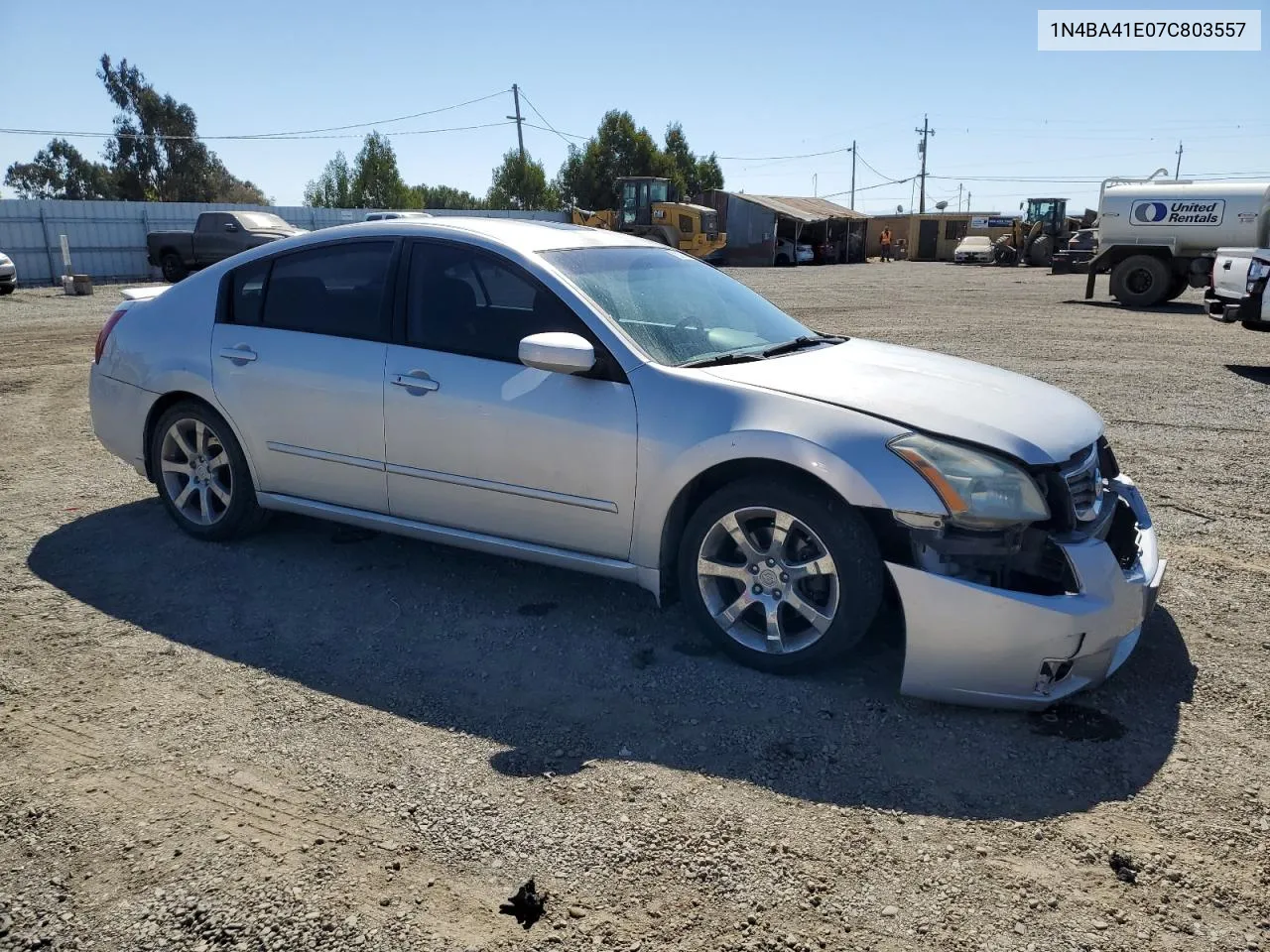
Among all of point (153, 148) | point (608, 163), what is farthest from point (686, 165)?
point (153, 148)

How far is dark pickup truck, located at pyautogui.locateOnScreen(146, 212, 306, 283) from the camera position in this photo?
985 inches

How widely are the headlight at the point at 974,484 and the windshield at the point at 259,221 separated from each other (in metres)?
24.7

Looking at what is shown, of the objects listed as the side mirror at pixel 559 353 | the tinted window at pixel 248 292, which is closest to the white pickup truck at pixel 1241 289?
the side mirror at pixel 559 353

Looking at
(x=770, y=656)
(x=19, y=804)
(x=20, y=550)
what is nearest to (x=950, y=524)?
(x=770, y=656)

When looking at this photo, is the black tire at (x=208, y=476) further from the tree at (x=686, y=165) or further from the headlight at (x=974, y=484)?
the tree at (x=686, y=165)

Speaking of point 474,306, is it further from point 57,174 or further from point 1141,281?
point 57,174

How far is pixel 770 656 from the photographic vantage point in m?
3.62

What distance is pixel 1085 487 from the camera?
11.7ft

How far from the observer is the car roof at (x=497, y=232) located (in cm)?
433

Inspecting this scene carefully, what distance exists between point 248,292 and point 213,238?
901 inches

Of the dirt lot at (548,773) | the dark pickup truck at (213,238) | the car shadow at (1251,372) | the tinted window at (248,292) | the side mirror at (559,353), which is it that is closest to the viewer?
the dirt lot at (548,773)

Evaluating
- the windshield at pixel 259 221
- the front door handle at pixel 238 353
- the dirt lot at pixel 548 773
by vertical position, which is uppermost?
the windshield at pixel 259 221

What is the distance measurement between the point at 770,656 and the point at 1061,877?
50.8 inches

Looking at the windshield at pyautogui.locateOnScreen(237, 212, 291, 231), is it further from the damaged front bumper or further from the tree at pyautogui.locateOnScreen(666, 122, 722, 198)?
the tree at pyautogui.locateOnScreen(666, 122, 722, 198)
